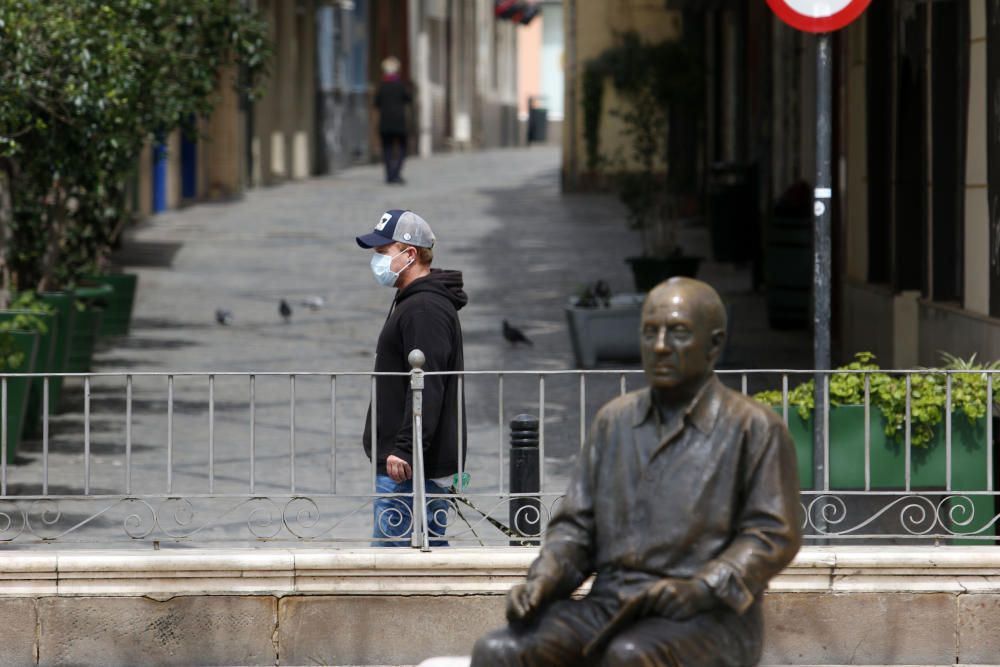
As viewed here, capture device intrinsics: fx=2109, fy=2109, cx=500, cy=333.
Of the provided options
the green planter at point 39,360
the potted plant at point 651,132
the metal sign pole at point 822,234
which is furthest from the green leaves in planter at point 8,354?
the potted plant at point 651,132

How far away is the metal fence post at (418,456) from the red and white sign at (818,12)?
1873 mm

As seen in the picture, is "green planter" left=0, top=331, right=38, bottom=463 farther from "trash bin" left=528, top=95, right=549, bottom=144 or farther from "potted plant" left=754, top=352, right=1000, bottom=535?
"trash bin" left=528, top=95, right=549, bottom=144

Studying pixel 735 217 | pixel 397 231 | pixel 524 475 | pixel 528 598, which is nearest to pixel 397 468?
pixel 524 475

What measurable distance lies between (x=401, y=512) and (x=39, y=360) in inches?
193

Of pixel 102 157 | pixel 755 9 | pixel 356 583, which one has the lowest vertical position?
pixel 356 583

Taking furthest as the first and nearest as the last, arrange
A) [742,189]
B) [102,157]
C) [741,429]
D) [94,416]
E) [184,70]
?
[742,189] → [184,70] → [94,416] → [102,157] → [741,429]

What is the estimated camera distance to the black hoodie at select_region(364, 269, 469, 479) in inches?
284

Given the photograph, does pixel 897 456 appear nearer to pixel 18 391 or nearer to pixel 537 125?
pixel 18 391

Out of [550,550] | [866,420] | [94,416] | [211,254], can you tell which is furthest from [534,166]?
[550,550]

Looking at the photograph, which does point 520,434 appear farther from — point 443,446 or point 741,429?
point 741,429

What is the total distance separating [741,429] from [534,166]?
36342 mm

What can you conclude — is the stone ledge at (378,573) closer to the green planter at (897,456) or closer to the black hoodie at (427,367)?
the black hoodie at (427,367)

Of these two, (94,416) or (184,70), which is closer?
(94,416)

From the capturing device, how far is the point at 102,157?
39.7 ft
